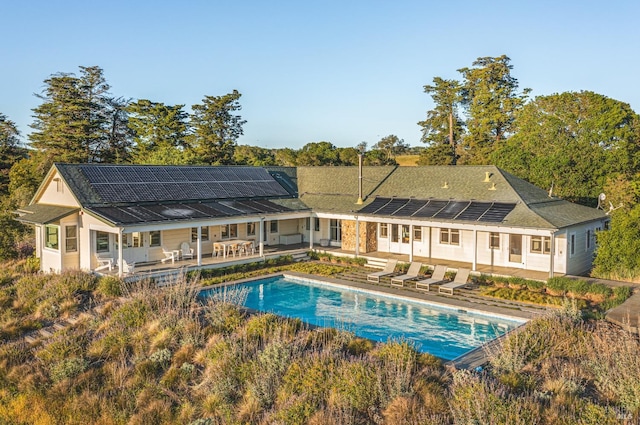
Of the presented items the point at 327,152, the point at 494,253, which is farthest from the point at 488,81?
the point at 494,253

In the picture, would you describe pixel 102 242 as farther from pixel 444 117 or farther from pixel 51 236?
pixel 444 117

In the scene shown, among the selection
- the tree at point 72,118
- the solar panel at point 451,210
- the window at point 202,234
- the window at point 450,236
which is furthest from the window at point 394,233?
the tree at point 72,118

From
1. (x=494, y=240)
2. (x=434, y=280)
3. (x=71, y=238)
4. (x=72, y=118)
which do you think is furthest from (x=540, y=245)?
(x=72, y=118)

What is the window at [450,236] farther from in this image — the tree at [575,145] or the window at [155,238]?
the window at [155,238]

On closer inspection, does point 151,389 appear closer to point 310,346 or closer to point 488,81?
point 310,346

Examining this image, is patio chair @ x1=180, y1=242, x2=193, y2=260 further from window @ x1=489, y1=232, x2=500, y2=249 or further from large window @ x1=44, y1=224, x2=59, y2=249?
window @ x1=489, y1=232, x2=500, y2=249
